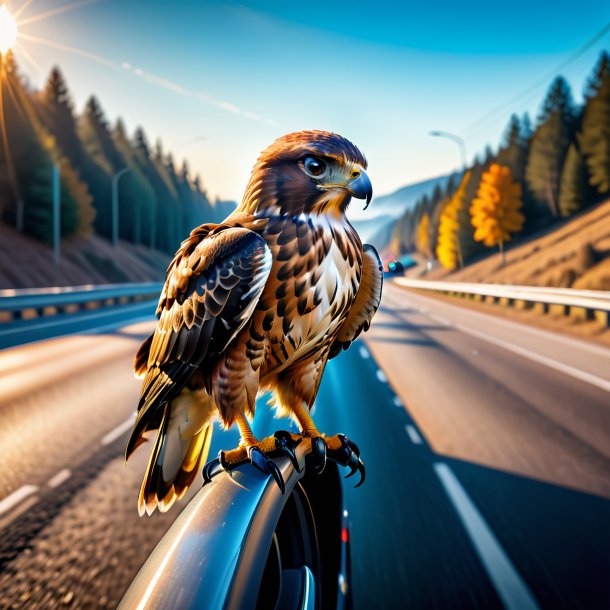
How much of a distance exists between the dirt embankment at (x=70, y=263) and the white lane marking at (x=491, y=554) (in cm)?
3058

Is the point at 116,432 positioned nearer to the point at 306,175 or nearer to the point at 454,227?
the point at 306,175

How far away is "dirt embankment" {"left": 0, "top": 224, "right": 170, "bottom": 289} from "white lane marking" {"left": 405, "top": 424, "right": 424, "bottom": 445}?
2848cm

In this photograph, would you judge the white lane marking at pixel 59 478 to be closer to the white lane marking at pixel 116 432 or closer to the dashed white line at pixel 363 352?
the white lane marking at pixel 116 432

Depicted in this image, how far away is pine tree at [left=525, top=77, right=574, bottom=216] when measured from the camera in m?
57.5

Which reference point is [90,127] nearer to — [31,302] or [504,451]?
[31,302]

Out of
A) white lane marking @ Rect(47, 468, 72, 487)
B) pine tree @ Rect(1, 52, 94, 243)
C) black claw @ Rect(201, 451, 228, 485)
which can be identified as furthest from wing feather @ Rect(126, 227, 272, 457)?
pine tree @ Rect(1, 52, 94, 243)

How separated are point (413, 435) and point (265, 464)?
584 cm

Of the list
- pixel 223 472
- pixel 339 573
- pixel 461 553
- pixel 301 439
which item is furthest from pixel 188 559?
pixel 461 553

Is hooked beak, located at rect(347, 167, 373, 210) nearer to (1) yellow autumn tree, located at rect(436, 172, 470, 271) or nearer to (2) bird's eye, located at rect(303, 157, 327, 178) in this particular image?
(2) bird's eye, located at rect(303, 157, 327, 178)

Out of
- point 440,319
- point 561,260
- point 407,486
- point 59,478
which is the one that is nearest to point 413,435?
point 407,486

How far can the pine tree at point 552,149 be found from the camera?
5747 cm

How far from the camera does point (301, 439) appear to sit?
135 centimetres

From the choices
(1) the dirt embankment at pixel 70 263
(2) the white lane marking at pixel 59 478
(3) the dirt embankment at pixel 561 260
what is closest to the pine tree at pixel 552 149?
(3) the dirt embankment at pixel 561 260

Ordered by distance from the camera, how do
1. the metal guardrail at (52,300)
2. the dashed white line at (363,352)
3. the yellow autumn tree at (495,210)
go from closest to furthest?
the dashed white line at (363,352) < the metal guardrail at (52,300) < the yellow autumn tree at (495,210)
